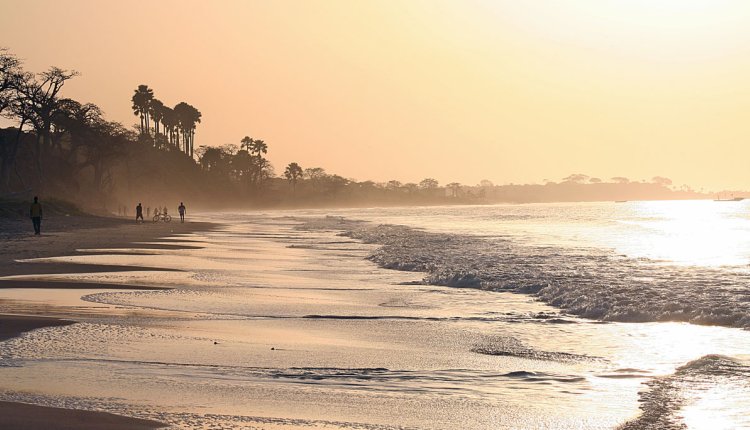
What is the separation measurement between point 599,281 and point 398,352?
1102 centimetres

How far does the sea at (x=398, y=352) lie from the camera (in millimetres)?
7441

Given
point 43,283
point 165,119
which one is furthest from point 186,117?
point 43,283

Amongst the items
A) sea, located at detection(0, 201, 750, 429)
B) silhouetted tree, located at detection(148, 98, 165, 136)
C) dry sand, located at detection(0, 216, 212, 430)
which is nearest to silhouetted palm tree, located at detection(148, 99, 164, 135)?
silhouetted tree, located at detection(148, 98, 165, 136)

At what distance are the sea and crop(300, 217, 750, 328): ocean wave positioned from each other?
0.09 metres

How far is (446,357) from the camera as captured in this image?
1038 cm

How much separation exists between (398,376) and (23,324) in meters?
5.50

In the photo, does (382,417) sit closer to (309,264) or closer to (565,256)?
(309,264)

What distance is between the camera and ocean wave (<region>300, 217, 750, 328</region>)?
15.0 m

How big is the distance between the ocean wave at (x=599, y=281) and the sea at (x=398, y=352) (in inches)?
3.7

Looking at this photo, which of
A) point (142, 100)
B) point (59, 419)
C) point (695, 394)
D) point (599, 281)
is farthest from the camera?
point (142, 100)

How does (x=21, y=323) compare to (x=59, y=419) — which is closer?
(x=59, y=419)

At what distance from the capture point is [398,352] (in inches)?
422

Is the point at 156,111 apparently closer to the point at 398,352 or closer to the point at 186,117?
the point at 186,117

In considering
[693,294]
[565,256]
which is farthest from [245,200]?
[693,294]
